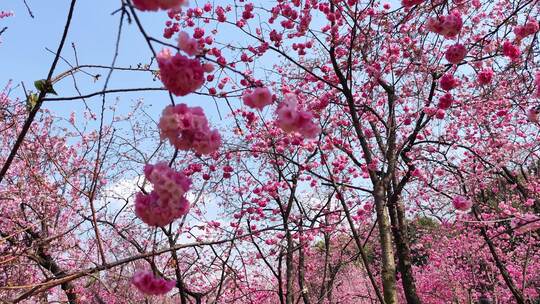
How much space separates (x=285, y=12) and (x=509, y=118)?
5.66 m

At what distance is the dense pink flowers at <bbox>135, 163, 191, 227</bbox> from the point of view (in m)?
1.62

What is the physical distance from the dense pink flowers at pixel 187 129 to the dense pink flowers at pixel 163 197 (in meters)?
0.12

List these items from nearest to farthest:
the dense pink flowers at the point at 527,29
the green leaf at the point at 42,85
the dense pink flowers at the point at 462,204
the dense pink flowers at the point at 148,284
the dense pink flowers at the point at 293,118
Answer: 1. the dense pink flowers at the point at 148,284
2. the dense pink flowers at the point at 293,118
3. the green leaf at the point at 42,85
4. the dense pink flowers at the point at 527,29
5. the dense pink flowers at the point at 462,204

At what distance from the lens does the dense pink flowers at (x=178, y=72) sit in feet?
5.26

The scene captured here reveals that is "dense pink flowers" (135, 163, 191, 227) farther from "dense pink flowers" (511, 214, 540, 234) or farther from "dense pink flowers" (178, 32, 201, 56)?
"dense pink flowers" (511, 214, 540, 234)

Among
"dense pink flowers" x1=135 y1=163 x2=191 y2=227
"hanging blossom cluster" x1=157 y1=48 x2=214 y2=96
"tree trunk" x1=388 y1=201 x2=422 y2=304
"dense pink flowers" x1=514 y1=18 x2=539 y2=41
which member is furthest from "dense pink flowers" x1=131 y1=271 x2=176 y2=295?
"tree trunk" x1=388 y1=201 x2=422 y2=304

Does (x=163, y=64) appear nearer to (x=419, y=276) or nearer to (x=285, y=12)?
(x=285, y=12)

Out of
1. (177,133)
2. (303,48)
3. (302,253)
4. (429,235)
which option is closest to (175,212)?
(177,133)

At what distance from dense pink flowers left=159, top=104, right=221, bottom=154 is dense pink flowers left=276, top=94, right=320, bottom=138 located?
0.33 m

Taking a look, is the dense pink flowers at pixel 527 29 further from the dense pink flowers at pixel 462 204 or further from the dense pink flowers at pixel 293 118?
the dense pink flowers at pixel 293 118

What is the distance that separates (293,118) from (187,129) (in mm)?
490

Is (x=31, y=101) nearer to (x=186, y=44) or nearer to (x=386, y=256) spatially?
(x=186, y=44)

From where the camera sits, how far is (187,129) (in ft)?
5.49

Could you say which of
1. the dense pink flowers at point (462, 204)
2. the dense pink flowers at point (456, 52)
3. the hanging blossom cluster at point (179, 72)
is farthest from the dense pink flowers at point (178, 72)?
the dense pink flowers at point (462, 204)
